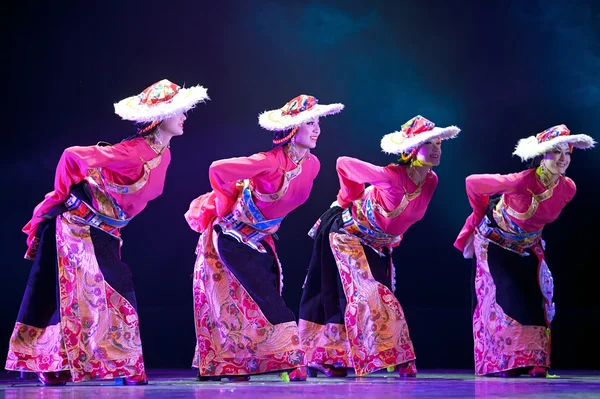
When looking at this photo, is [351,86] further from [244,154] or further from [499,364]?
[499,364]

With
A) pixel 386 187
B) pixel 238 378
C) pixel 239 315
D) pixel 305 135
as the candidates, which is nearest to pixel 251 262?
pixel 239 315

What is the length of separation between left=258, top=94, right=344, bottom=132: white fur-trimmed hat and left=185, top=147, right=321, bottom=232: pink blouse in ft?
0.44

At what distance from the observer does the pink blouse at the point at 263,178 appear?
15.2 ft

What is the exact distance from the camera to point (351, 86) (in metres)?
6.92

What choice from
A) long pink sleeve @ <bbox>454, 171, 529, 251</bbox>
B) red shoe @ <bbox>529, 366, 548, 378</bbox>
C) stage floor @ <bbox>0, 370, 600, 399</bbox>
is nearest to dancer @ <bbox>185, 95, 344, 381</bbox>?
stage floor @ <bbox>0, 370, 600, 399</bbox>

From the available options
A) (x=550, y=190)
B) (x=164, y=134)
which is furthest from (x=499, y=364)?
(x=164, y=134)

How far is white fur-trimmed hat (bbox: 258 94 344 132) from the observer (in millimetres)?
4840

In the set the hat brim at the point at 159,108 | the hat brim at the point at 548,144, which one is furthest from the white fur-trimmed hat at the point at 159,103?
the hat brim at the point at 548,144

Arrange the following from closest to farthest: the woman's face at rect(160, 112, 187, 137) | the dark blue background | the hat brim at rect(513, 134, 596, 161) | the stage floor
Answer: the stage floor, the woman's face at rect(160, 112, 187, 137), the hat brim at rect(513, 134, 596, 161), the dark blue background

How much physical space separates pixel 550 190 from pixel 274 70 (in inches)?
93.8

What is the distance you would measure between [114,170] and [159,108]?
0.37 m

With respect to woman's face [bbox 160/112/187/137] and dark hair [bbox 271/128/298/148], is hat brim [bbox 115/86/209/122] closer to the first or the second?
woman's face [bbox 160/112/187/137]

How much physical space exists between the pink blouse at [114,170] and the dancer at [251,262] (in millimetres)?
327

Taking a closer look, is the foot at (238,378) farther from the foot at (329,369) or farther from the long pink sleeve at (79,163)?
the long pink sleeve at (79,163)
